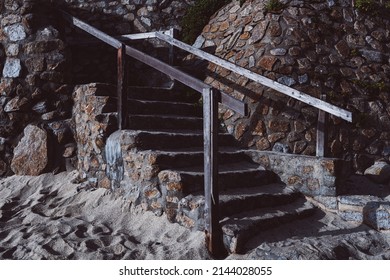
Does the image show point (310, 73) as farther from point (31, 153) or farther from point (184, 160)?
point (31, 153)

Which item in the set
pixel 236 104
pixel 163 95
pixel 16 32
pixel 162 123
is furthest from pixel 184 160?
pixel 16 32

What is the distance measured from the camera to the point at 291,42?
4.93 m

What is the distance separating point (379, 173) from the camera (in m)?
4.47

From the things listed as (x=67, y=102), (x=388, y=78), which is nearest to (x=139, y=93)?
(x=67, y=102)

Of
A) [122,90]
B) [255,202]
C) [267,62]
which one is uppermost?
[267,62]

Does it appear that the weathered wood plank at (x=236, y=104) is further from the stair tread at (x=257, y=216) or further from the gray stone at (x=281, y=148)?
the gray stone at (x=281, y=148)

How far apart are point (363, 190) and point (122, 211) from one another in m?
2.70

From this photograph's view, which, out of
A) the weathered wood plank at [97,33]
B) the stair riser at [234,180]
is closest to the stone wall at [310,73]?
the stair riser at [234,180]

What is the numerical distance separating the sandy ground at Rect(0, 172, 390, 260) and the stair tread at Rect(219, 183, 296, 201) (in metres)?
0.39

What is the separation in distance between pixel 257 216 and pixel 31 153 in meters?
2.97

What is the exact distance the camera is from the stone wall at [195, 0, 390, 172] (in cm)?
466

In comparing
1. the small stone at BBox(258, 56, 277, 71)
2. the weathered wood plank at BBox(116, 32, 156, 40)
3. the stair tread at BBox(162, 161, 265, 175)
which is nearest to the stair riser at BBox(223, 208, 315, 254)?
the stair tread at BBox(162, 161, 265, 175)

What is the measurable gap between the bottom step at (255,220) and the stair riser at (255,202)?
0.05 metres

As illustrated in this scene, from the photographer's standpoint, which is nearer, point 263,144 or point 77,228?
point 77,228
